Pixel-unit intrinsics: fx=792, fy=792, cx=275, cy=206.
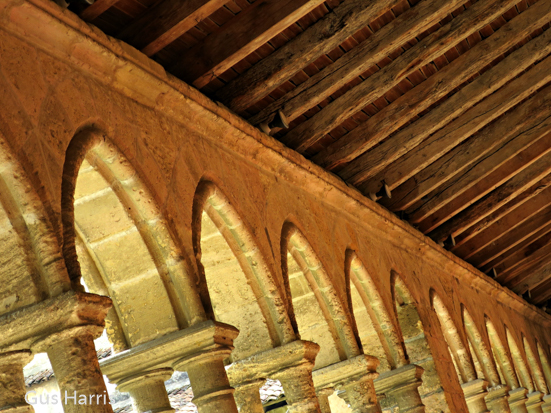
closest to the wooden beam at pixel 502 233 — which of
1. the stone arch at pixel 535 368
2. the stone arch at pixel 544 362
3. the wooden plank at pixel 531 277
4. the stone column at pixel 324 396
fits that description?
the wooden plank at pixel 531 277

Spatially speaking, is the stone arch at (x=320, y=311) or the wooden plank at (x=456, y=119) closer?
the stone arch at (x=320, y=311)

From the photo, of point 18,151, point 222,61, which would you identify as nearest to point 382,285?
point 222,61

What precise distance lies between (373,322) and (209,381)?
2.87m

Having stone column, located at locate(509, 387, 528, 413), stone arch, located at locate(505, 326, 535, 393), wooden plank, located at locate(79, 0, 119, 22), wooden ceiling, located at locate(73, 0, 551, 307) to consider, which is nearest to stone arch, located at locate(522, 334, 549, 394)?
stone arch, located at locate(505, 326, 535, 393)

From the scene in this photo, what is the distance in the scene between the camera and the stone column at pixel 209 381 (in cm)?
410

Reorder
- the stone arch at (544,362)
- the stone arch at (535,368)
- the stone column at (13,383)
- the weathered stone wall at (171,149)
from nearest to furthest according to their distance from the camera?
the stone column at (13,383) → the weathered stone wall at (171,149) → the stone arch at (535,368) → the stone arch at (544,362)

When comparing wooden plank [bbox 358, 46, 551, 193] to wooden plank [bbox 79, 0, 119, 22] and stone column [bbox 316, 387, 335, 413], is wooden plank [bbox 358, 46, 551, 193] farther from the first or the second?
wooden plank [bbox 79, 0, 119, 22]

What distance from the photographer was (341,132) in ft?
20.9

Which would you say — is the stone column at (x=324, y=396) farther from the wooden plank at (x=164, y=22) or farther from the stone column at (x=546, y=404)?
the stone column at (x=546, y=404)

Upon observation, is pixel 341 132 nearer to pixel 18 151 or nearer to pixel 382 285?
pixel 382 285

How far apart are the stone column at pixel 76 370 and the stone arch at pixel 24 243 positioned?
0.19 m

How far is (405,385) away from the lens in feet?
21.8

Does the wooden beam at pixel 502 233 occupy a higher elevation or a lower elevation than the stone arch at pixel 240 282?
higher

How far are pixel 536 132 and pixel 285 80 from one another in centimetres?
339
